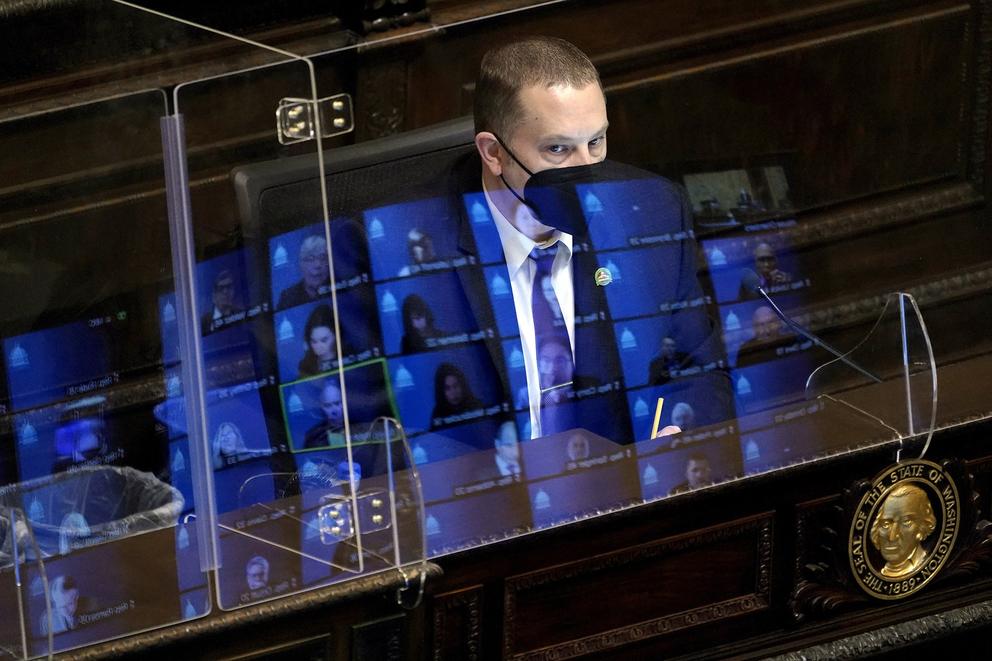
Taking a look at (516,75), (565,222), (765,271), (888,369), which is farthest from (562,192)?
(888,369)

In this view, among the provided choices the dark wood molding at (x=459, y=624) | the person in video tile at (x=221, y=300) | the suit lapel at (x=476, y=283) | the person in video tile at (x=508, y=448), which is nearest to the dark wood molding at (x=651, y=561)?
the dark wood molding at (x=459, y=624)

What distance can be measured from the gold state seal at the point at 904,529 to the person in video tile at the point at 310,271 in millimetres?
875

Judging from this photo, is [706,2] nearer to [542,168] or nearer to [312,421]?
[542,168]

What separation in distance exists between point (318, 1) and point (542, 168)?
1.05m

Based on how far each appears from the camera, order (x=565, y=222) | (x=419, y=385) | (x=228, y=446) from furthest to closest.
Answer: (x=565, y=222) → (x=419, y=385) → (x=228, y=446)

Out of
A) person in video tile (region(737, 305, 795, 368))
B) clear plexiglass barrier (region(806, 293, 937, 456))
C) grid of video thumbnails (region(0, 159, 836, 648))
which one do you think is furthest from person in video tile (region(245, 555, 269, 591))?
clear plexiglass barrier (region(806, 293, 937, 456))

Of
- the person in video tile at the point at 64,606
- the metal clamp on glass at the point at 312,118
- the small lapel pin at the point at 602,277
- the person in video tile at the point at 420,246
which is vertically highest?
the metal clamp on glass at the point at 312,118

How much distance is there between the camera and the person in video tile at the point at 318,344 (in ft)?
6.33

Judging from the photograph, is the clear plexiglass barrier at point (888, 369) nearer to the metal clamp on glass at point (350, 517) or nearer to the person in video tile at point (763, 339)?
the person in video tile at point (763, 339)

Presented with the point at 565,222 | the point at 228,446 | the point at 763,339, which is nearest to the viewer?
the point at 228,446

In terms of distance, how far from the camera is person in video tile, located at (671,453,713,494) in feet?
6.95

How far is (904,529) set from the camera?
230cm

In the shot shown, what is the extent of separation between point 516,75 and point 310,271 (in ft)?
1.31

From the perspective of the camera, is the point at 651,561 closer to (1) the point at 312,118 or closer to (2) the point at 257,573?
(2) the point at 257,573
